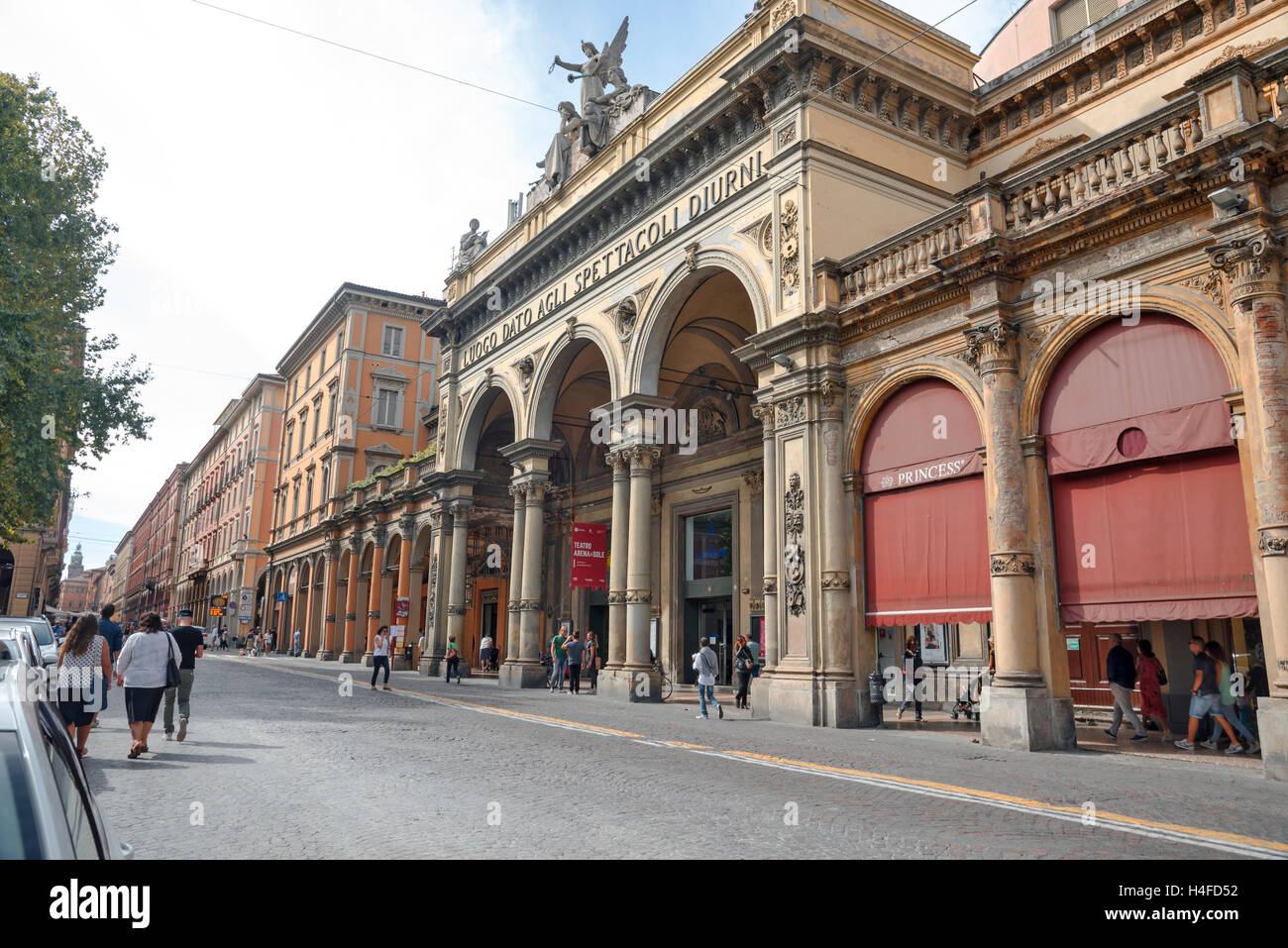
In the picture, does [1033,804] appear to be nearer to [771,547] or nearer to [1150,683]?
[1150,683]

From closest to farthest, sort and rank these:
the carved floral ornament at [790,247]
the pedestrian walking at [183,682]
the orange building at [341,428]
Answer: the pedestrian walking at [183,682] → the carved floral ornament at [790,247] → the orange building at [341,428]

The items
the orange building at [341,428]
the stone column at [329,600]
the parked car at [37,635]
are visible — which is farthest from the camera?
the orange building at [341,428]

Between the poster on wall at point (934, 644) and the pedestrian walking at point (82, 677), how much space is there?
16917mm

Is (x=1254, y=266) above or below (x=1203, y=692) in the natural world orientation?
above

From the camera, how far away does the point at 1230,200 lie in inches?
407

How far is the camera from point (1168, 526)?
1143cm

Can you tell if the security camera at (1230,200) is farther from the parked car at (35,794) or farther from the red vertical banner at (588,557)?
the red vertical banner at (588,557)

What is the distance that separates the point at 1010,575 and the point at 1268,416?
12.9 ft

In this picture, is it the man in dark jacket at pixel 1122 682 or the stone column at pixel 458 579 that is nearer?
the man in dark jacket at pixel 1122 682

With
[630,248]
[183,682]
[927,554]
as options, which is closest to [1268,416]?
[927,554]

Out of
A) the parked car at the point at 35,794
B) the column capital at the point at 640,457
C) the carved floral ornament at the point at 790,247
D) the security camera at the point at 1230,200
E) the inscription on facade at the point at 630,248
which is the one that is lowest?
the parked car at the point at 35,794

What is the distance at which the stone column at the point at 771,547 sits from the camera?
16.5 m

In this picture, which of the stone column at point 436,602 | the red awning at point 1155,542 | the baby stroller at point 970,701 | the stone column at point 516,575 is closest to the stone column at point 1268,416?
the red awning at point 1155,542
